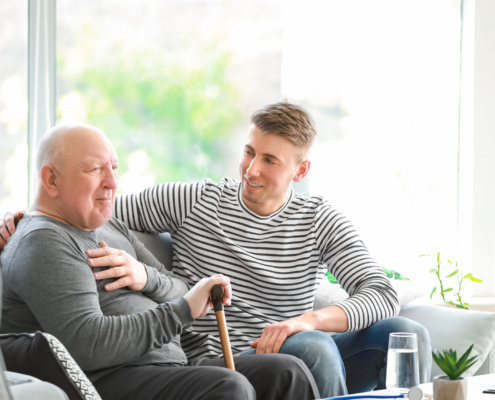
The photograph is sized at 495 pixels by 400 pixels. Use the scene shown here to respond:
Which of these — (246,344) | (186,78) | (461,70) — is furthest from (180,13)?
(246,344)

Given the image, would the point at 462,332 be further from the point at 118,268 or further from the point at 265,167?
the point at 118,268

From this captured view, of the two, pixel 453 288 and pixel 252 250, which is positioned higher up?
pixel 252 250

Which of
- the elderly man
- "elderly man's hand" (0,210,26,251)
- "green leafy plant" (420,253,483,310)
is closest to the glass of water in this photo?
the elderly man

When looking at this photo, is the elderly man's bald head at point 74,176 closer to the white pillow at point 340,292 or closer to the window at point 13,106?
the white pillow at point 340,292

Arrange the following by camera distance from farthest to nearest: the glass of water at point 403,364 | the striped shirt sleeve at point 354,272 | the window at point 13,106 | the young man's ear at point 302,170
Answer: the window at point 13,106
the young man's ear at point 302,170
the striped shirt sleeve at point 354,272
the glass of water at point 403,364

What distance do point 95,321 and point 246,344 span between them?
2.20 ft

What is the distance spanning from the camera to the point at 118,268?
1.56m

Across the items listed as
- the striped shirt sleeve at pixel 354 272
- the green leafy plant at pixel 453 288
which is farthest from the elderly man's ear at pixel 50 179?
the green leafy plant at pixel 453 288

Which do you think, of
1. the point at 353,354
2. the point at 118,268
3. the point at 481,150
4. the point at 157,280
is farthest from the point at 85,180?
the point at 481,150

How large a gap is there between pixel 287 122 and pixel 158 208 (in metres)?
0.53

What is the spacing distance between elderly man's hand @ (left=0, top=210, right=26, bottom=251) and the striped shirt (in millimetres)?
425

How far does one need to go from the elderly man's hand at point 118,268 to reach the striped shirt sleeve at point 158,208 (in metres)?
0.41

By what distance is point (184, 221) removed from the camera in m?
2.03

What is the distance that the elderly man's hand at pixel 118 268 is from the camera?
152 cm
